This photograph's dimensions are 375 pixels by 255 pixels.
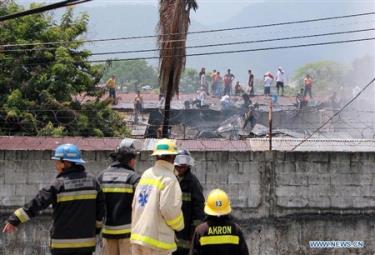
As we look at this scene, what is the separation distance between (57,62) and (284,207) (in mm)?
10901

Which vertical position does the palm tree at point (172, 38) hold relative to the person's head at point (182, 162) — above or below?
above

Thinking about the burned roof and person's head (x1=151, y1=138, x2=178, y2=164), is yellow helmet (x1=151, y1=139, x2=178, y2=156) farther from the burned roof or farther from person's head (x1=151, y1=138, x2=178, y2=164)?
the burned roof

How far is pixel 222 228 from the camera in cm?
625

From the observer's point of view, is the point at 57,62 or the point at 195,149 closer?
the point at 195,149

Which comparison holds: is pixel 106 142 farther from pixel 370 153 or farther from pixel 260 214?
pixel 370 153

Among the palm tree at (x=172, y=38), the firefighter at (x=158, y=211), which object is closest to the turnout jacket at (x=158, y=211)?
the firefighter at (x=158, y=211)

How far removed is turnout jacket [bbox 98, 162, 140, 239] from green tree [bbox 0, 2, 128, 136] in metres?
10.6

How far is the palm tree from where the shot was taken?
55.6ft

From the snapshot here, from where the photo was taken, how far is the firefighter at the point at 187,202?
24.8 feet

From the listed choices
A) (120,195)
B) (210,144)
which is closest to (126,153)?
(120,195)

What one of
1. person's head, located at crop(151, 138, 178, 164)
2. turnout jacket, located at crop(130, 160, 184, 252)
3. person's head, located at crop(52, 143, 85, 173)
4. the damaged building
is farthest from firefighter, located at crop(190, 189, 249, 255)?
the damaged building

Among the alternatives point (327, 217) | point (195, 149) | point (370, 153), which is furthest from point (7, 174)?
point (370, 153)

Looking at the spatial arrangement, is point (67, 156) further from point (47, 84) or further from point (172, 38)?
point (47, 84)

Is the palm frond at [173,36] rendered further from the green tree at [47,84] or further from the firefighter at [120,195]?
the firefighter at [120,195]
